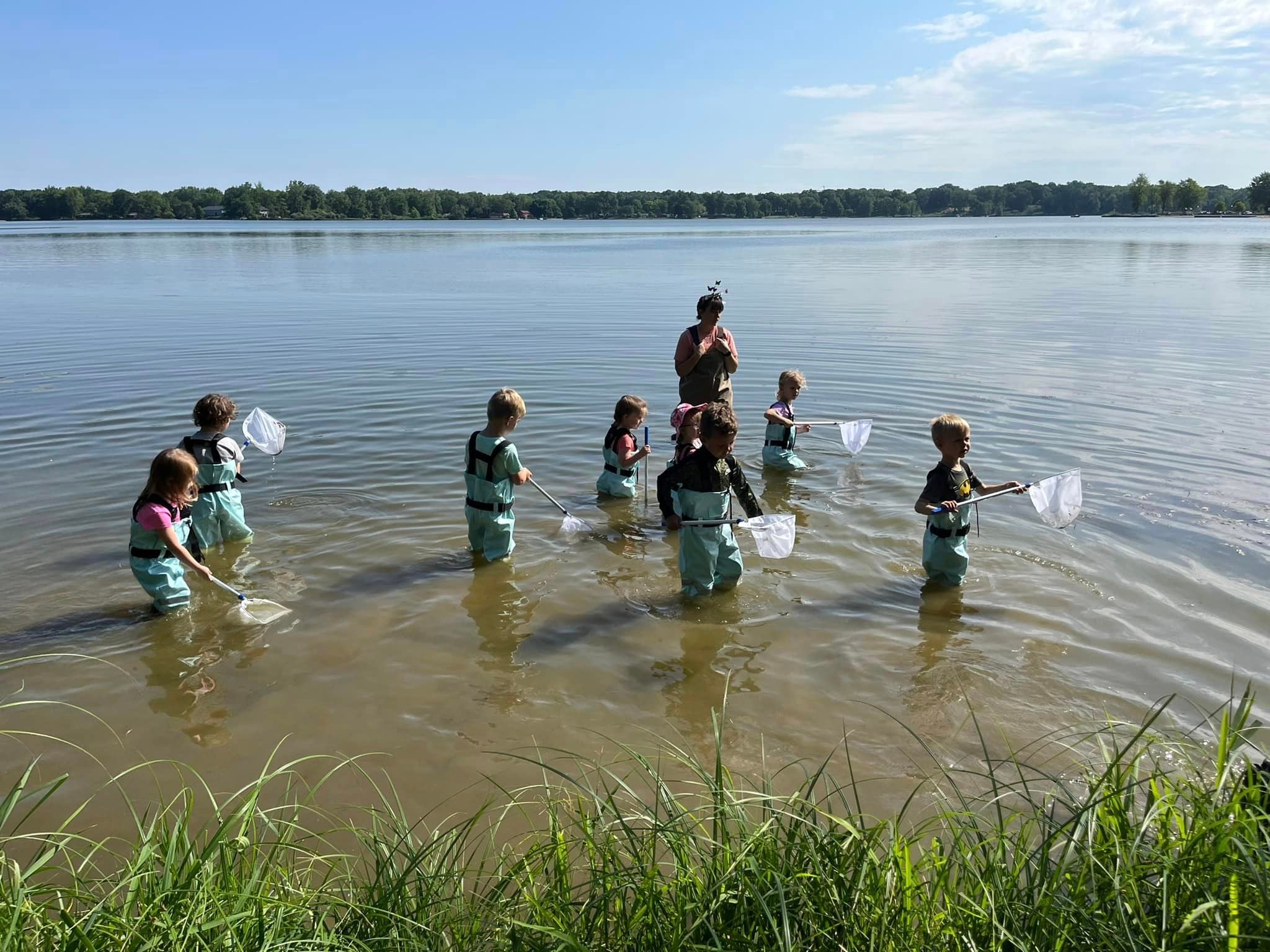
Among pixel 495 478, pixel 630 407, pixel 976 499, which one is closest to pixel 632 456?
pixel 630 407

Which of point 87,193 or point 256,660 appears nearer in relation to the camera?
point 256,660

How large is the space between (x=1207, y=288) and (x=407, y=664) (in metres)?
29.4

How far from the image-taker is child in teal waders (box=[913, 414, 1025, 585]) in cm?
641

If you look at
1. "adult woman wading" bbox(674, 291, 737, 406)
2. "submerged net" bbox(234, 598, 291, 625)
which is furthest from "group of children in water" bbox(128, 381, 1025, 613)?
"adult woman wading" bbox(674, 291, 737, 406)

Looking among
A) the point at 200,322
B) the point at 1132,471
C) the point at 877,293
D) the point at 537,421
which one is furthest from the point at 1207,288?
the point at 200,322

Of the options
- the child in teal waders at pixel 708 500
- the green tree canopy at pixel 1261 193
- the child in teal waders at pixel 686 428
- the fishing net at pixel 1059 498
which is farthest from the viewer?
the green tree canopy at pixel 1261 193

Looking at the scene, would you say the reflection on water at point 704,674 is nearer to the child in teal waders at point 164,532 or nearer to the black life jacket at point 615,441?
the black life jacket at point 615,441

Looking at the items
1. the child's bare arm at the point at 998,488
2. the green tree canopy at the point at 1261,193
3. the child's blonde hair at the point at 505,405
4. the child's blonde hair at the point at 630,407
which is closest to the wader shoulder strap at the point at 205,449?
the child's blonde hair at the point at 505,405

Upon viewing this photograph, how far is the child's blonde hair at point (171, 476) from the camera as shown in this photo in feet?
19.6

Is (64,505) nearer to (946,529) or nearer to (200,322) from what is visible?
(946,529)

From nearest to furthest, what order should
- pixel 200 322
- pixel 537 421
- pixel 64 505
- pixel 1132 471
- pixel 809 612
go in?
1. pixel 809 612
2. pixel 64 505
3. pixel 1132 471
4. pixel 537 421
5. pixel 200 322

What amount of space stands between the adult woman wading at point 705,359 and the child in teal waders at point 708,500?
231 centimetres

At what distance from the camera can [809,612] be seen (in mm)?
6359

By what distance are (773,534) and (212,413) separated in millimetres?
4727
